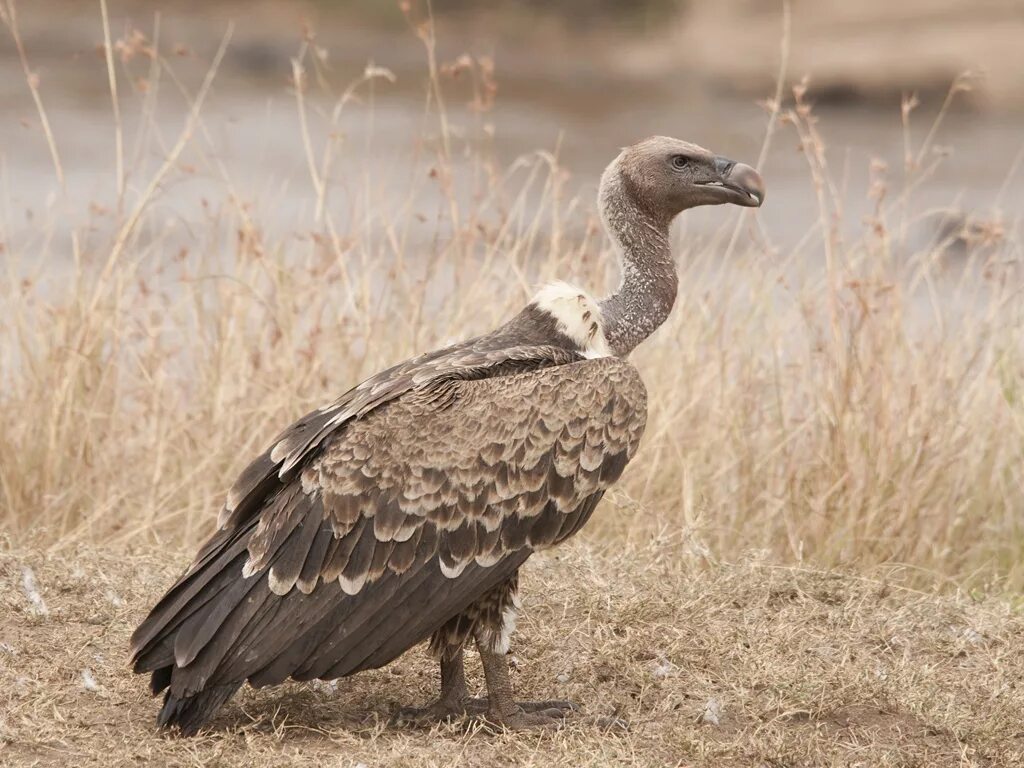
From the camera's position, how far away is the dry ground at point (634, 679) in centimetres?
487

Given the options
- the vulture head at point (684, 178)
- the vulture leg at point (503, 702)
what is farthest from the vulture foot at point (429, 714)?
the vulture head at point (684, 178)

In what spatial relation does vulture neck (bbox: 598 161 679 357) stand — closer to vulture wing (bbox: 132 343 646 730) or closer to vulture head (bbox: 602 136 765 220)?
vulture head (bbox: 602 136 765 220)

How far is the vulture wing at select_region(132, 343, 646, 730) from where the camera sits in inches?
189

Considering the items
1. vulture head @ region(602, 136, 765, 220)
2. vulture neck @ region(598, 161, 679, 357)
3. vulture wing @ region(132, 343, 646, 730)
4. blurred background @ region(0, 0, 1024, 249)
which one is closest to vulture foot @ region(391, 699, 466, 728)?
vulture wing @ region(132, 343, 646, 730)

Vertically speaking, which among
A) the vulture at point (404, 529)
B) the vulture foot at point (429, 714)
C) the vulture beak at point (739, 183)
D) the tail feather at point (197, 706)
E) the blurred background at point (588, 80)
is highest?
the blurred background at point (588, 80)

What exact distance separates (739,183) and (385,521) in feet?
5.87

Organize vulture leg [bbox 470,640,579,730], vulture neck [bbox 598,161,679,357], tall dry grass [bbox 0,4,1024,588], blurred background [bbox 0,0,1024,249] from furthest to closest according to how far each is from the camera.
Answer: blurred background [bbox 0,0,1024,249], tall dry grass [bbox 0,4,1024,588], vulture neck [bbox 598,161,679,357], vulture leg [bbox 470,640,579,730]

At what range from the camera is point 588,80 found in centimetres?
2380

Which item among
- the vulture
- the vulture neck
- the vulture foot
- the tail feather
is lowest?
the vulture foot

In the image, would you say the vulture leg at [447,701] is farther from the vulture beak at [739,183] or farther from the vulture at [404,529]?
the vulture beak at [739,183]

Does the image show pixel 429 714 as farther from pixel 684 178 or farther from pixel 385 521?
pixel 684 178

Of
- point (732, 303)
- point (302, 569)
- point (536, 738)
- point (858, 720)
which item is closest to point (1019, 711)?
point (858, 720)

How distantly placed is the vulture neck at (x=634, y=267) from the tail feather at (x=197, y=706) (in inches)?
68.3

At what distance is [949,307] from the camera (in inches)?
323
